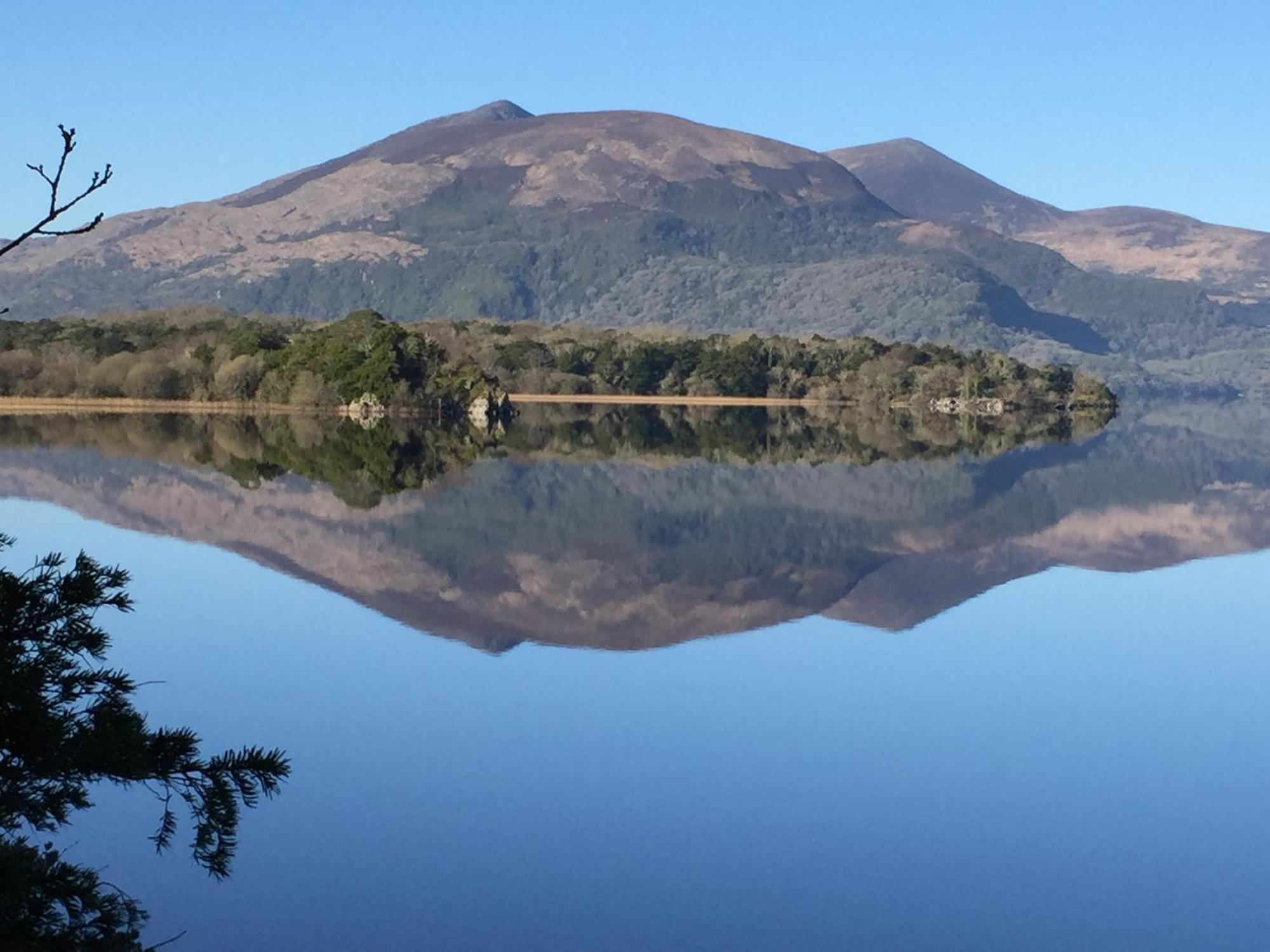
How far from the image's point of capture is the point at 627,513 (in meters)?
32.5

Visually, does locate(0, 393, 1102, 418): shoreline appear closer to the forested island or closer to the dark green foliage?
the forested island

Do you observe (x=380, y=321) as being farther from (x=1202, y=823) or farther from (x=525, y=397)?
(x=1202, y=823)

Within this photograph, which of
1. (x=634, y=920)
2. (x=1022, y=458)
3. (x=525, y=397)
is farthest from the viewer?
(x=525, y=397)

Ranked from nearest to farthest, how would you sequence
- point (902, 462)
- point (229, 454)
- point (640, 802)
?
point (640, 802), point (229, 454), point (902, 462)

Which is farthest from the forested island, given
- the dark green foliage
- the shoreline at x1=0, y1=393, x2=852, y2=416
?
the dark green foliage

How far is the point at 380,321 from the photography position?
7688cm

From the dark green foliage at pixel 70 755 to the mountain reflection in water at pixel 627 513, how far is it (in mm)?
10984

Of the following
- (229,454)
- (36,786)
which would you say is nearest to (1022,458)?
(229,454)

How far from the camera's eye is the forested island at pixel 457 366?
2862 inches

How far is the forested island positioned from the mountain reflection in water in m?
13.3

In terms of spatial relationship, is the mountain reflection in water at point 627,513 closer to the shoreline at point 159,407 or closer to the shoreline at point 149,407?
the shoreline at point 159,407

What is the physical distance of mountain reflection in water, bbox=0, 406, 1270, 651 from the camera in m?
21.9

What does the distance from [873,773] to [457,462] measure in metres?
31.2

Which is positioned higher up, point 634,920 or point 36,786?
point 36,786
